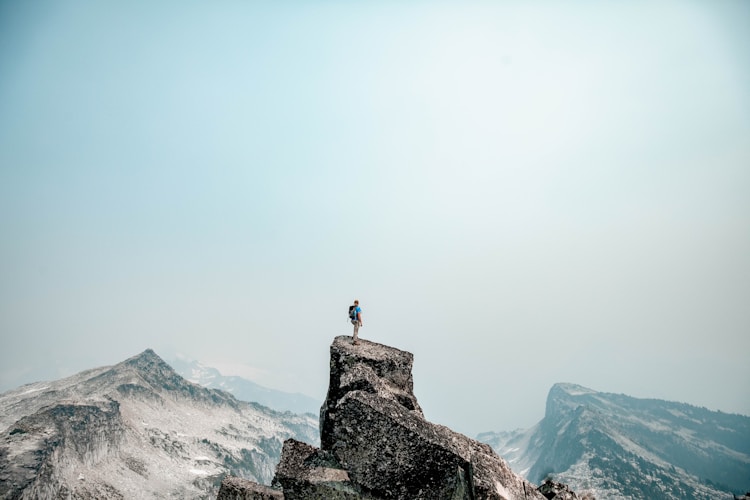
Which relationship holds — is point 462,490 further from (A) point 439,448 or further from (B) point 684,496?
(B) point 684,496

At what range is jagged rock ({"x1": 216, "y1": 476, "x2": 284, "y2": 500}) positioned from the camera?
1323cm

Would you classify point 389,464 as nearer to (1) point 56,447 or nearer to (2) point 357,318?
(2) point 357,318

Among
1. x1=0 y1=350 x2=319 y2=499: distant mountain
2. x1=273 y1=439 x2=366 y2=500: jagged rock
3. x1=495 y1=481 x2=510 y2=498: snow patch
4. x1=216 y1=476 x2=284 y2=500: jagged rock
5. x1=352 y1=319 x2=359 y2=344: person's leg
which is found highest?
x1=352 y1=319 x2=359 y2=344: person's leg

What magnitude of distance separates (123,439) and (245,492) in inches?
4820

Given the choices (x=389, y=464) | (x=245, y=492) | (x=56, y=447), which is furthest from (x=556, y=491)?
(x=56, y=447)

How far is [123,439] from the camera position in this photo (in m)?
107

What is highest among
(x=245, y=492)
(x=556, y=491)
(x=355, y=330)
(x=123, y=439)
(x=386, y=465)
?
(x=355, y=330)

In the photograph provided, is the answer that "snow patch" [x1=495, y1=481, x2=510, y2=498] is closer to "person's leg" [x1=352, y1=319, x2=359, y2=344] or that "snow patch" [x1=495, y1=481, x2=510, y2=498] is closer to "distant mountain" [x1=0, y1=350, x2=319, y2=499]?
"person's leg" [x1=352, y1=319, x2=359, y2=344]

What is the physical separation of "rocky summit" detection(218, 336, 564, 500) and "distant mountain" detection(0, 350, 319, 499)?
266 feet

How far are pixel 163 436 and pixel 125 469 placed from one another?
31.5 meters

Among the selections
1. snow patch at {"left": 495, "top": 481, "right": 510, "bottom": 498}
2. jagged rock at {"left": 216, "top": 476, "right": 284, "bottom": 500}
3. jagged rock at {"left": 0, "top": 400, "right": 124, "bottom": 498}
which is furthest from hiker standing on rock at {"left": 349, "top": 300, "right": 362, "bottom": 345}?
jagged rock at {"left": 0, "top": 400, "right": 124, "bottom": 498}

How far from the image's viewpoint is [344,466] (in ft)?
45.0

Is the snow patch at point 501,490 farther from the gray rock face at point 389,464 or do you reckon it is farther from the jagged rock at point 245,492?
the jagged rock at point 245,492

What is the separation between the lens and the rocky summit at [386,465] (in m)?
13.2
